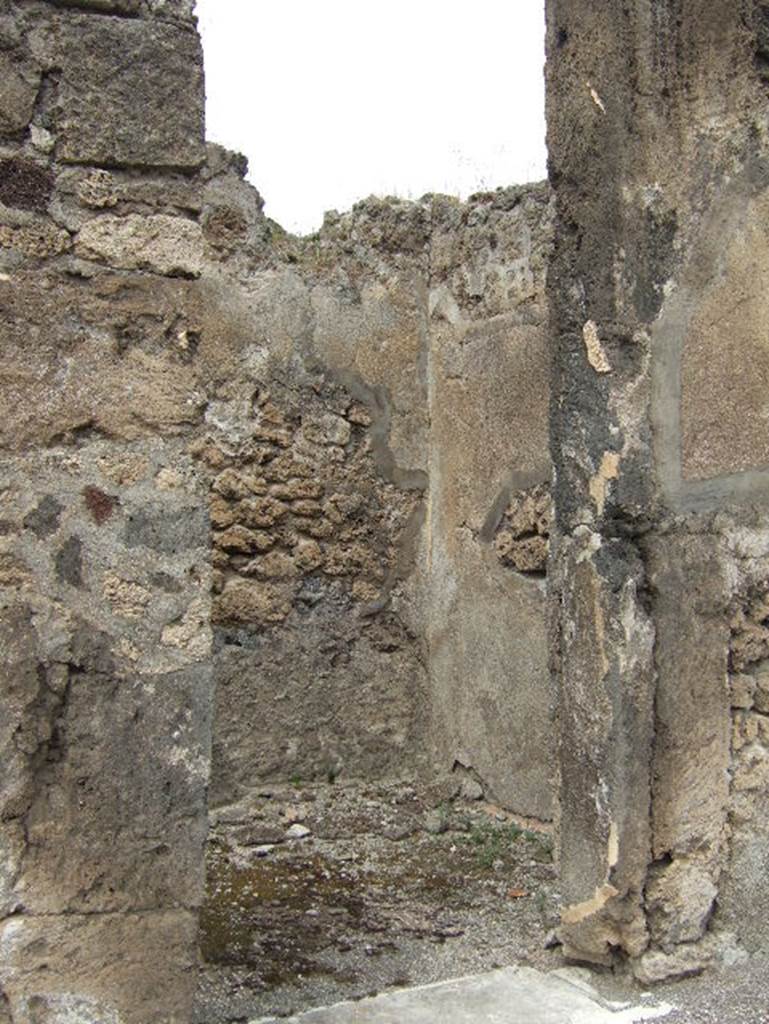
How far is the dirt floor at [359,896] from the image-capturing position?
3.35 meters

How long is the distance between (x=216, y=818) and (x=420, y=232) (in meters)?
2.79

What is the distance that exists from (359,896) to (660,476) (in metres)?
1.90

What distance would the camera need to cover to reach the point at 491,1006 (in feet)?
9.35

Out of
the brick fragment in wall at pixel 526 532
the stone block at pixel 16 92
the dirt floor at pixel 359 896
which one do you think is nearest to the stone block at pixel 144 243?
the stone block at pixel 16 92

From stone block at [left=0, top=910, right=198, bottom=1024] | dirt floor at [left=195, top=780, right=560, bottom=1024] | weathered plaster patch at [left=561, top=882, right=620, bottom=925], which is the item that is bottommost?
dirt floor at [left=195, top=780, right=560, bottom=1024]

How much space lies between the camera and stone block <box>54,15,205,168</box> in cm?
223

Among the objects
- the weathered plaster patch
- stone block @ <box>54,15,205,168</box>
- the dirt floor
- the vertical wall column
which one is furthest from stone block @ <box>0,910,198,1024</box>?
stone block @ <box>54,15,205,168</box>

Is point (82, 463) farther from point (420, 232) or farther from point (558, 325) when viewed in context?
point (420, 232)

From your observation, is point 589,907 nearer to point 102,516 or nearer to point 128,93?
point 102,516

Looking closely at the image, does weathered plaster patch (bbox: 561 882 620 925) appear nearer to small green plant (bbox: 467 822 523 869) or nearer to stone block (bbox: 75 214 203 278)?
small green plant (bbox: 467 822 523 869)

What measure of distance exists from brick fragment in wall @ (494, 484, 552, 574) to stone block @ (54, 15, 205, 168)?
8.95ft

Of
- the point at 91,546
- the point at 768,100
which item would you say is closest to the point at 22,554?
the point at 91,546

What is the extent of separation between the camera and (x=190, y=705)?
2312 mm

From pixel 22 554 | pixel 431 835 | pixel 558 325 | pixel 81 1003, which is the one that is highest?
pixel 558 325
